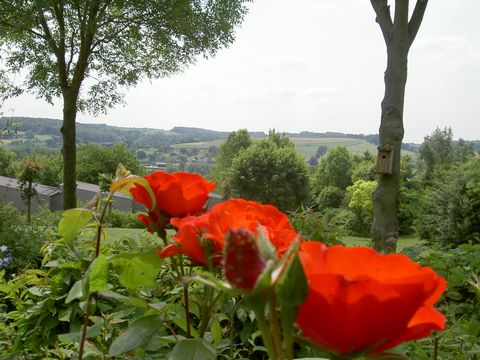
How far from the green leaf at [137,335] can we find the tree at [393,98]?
5.44 m

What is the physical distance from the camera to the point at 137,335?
0.64 metres

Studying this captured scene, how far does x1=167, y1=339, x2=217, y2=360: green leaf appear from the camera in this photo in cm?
56

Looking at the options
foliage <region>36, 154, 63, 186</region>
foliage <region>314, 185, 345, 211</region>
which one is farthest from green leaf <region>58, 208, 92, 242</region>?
foliage <region>314, 185, 345, 211</region>

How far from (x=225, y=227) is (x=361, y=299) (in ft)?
0.61

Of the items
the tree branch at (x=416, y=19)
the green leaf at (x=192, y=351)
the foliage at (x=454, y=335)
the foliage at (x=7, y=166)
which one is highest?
the tree branch at (x=416, y=19)

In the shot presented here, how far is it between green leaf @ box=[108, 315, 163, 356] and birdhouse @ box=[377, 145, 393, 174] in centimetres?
546

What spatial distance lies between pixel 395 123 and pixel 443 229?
38.3 ft

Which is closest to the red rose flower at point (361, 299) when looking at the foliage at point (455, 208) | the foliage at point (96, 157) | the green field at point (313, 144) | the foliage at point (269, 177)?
the foliage at point (455, 208)

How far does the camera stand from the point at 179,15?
411 inches

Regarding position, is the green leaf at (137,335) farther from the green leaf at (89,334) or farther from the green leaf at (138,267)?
the green leaf at (89,334)

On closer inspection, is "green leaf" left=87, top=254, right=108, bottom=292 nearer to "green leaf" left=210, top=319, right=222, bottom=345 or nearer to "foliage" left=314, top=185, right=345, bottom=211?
"green leaf" left=210, top=319, right=222, bottom=345

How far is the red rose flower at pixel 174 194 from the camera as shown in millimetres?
643

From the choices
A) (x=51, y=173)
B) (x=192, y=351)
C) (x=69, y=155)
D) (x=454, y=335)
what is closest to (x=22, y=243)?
(x=454, y=335)

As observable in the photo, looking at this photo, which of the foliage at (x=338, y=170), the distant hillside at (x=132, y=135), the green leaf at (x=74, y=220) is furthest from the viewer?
the distant hillside at (x=132, y=135)
